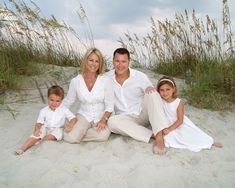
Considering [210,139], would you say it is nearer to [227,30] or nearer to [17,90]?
[227,30]

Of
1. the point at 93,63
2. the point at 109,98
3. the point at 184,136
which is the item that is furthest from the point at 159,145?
the point at 93,63

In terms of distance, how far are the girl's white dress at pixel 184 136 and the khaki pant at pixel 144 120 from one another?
0.52 feet

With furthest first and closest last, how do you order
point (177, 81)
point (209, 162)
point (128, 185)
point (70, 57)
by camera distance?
point (70, 57) < point (177, 81) < point (209, 162) < point (128, 185)

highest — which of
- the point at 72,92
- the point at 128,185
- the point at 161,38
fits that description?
the point at 161,38

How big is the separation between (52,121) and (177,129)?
1.28 meters

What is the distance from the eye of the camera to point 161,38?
6.37 metres

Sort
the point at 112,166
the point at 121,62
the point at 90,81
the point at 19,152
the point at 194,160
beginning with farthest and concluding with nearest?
the point at 90,81
the point at 121,62
the point at 19,152
the point at 194,160
the point at 112,166

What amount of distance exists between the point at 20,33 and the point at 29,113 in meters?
1.66

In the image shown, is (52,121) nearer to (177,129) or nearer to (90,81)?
(90,81)

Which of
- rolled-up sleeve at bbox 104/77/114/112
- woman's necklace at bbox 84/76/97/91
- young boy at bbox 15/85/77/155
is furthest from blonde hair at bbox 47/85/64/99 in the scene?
rolled-up sleeve at bbox 104/77/114/112

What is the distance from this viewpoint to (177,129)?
158 inches

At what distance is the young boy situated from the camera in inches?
156

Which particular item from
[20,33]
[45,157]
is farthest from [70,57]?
[45,157]

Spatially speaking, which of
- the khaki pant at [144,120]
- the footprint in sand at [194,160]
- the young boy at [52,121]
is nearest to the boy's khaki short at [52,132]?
the young boy at [52,121]
